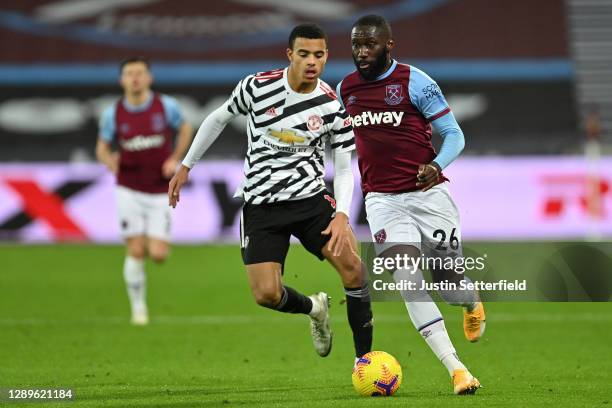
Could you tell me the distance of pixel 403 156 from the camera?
24.1ft

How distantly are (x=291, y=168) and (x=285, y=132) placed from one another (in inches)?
9.0

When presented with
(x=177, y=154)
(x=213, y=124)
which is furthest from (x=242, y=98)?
(x=177, y=154)

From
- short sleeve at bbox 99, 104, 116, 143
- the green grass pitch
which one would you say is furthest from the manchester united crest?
short sleeve at bbox 99, 104, 116, 143

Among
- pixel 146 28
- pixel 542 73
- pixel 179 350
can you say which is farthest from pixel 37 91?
pixel 179 350

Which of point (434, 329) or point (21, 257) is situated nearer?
point (434, 329)

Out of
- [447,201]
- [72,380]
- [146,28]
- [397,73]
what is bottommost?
[72,380]

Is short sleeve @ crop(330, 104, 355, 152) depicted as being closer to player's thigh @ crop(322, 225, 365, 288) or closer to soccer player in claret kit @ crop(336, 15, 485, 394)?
soccer player in claret kit @ crop(336, 15, 485, 394)

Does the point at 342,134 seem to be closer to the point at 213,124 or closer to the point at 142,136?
the point at 213,124

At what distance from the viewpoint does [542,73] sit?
2442 cm

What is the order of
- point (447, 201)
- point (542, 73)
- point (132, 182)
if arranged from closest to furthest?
1. point (447, 201)
2. point (132, 182)
3. point (542, 73)

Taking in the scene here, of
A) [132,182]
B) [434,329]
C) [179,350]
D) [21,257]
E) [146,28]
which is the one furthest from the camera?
[146,28]

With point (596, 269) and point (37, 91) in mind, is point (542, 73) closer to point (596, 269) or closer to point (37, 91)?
point (37, 91)

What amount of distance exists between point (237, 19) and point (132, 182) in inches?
595

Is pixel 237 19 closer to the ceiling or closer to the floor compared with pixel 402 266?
closer to the ceiling
